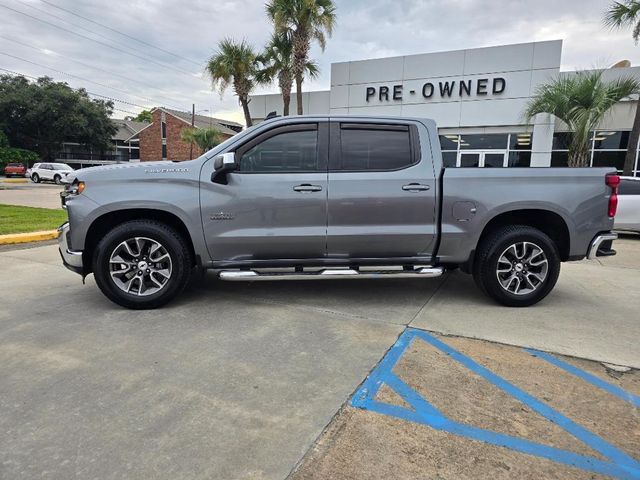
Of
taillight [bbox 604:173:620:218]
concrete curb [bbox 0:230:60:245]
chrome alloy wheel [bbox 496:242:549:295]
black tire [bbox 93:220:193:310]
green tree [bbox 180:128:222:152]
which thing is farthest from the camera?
green tree [bbox 180:128:222:152]

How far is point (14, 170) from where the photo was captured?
125 feet

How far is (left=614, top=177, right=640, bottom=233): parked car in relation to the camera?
995cm

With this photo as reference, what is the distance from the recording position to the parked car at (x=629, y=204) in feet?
32.7

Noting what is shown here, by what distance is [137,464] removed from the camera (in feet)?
7.34

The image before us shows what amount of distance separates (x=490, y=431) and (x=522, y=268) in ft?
8.58

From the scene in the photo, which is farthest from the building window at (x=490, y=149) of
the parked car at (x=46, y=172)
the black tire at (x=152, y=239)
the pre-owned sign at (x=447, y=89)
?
the parked car at (x=46, y=172)

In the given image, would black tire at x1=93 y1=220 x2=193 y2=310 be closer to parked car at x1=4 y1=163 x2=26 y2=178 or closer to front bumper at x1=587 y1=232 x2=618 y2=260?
front bumper at x1=587 y1=232 x2=618 y2=260

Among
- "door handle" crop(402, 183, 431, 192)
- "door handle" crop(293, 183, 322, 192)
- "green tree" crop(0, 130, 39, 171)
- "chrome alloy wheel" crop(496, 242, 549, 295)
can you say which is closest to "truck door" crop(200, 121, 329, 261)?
"door handle" crop(293, 183, 322, 192)

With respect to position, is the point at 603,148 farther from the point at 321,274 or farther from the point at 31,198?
the point at 31,198

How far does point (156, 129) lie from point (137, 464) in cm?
5120

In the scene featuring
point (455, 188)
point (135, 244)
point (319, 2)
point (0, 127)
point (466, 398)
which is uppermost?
point (319, 2)

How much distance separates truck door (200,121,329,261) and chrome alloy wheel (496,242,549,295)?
195cm

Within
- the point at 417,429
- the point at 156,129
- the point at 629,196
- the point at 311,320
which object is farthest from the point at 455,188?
the point at 156,129

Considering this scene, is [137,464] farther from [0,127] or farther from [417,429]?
[0,127]
